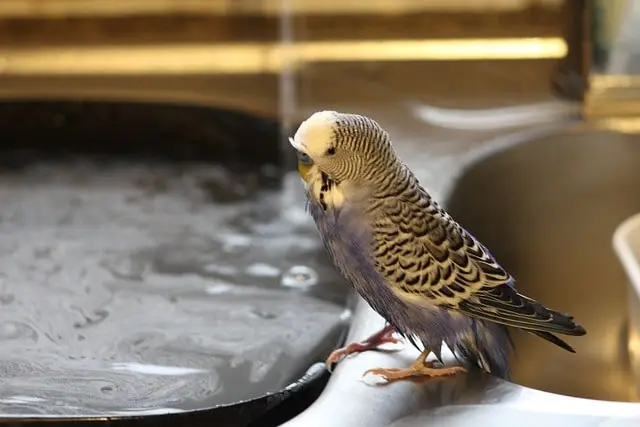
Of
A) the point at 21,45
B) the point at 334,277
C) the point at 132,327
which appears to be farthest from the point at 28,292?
the point at 21,45

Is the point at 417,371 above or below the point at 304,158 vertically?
below

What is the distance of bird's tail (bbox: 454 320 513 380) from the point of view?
0.55 meters

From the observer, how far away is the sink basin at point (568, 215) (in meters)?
0.96

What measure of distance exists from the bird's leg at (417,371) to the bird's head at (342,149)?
11 centimetres

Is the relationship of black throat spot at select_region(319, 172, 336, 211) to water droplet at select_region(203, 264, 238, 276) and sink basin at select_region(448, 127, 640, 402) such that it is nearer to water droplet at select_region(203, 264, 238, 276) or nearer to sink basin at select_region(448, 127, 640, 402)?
water droplet at select_region(203, 264, 238, 276)

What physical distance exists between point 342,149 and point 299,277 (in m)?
0.30

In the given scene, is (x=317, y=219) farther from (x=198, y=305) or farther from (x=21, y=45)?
(x=21, y=45)

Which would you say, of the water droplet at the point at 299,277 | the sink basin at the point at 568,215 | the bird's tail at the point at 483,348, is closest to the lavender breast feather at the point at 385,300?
the bird's tail at the point at 483,348

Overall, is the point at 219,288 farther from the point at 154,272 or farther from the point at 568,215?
the point at 568,215

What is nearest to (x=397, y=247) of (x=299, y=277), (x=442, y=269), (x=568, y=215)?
(x=442, y=269)

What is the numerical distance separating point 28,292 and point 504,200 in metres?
0.49

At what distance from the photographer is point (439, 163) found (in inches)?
35.9

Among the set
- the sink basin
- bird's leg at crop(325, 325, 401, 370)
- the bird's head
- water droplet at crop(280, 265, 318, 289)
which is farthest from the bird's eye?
the sink basin

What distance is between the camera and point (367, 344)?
58 cm
